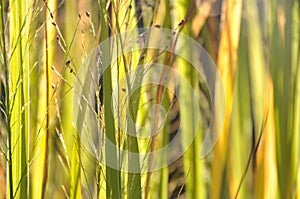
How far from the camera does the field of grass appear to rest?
3.20 feet

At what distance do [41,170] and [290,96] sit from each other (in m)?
0.47

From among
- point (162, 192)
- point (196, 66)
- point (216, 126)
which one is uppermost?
point (196, 66)

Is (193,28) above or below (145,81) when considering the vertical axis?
above

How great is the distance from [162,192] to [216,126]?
163 mm

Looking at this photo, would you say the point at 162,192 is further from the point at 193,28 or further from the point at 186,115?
the point at 193,28

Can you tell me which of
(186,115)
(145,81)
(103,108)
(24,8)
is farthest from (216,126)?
(24,8)

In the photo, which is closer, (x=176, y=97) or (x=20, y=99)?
(x=20, y=99)

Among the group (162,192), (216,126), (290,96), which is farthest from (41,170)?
(290,96)

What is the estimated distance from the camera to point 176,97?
42.5 inches

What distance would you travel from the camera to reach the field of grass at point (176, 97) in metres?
0.97

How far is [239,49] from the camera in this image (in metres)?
1.04

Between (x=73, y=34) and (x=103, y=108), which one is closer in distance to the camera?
(x=103, y=108)

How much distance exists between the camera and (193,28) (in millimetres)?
1101

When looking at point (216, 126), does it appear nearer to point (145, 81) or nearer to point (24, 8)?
point (145, 81)
